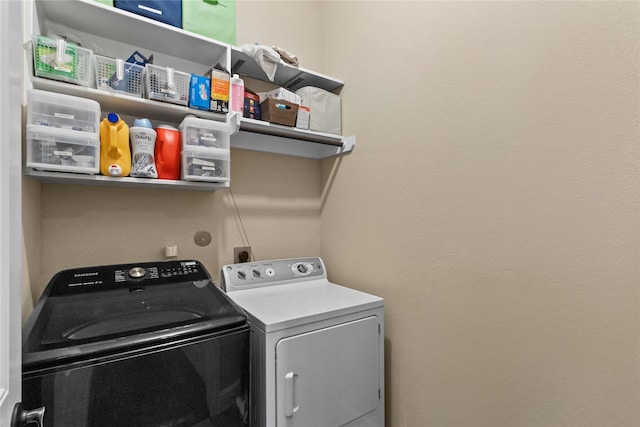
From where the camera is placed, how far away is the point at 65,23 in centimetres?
140

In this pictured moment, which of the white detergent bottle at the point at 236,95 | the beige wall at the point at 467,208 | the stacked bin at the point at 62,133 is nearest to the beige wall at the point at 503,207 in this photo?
the beige wall at the point at 467,208

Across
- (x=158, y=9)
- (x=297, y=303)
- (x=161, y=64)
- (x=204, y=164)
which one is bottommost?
(x=297, y=303)

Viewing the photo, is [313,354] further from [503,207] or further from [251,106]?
[251,106]

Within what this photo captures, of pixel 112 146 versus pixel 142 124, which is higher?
pixel 142 124

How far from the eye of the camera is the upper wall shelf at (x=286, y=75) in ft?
5.91

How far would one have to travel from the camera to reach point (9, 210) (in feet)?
1.82

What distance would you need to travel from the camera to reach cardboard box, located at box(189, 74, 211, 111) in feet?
4.91

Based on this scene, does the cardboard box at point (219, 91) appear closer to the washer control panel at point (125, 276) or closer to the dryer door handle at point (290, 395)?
the washer control panel at point (125, 276)

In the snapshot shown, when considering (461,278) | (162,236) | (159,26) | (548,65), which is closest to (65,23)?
(159,26)

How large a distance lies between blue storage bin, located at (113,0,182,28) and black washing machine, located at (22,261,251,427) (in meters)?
1.20

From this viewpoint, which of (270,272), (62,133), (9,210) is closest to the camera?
(9,210)

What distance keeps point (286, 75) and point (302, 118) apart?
33cm

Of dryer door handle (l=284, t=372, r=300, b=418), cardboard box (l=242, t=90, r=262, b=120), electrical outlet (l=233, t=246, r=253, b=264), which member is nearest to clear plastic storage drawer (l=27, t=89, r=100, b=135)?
cardboard box (l=242, t=90, r=262, b=120)

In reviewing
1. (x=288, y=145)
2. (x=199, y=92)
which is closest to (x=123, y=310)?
(x=199, y=92)
